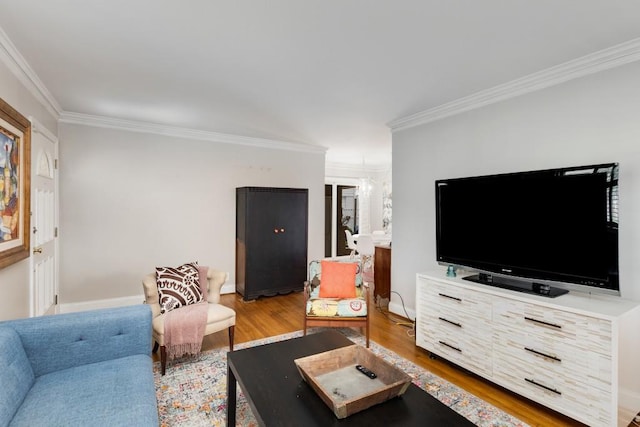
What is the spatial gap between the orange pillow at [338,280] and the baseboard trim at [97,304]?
2.62 meters

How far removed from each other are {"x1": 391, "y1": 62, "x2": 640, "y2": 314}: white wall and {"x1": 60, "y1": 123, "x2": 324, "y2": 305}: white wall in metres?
2.45

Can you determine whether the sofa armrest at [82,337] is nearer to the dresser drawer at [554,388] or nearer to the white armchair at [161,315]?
the white armchair at [161,315]

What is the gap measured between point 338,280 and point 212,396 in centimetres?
160

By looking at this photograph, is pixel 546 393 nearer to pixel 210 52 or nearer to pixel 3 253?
pixel 210 52

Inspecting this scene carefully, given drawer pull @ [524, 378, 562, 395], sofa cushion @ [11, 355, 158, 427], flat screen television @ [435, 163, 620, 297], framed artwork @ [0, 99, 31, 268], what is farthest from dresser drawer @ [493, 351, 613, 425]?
framed artwork @ [0, 99, 31, 268]

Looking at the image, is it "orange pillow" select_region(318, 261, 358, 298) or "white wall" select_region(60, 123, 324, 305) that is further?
"white wall" select_region(60, 123, 324, 305)

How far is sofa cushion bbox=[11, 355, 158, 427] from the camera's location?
1423 millimetres

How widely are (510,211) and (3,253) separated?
3.67m

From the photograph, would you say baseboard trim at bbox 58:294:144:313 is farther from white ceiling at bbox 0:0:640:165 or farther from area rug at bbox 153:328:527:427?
white ceiling at bbox 0:0:640:165

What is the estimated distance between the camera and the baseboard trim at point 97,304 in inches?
156

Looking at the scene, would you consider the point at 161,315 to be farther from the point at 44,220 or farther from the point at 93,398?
the point at 44,220

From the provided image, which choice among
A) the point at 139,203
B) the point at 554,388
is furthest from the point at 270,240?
the point at 554,388

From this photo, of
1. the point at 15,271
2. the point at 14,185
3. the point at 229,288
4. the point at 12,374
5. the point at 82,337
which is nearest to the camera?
the point at 12,374

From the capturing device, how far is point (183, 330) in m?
2.66
